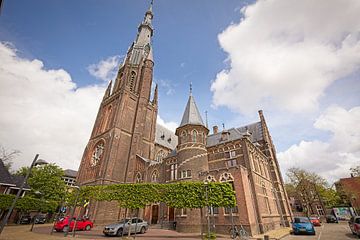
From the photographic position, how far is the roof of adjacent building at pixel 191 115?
2715 cm

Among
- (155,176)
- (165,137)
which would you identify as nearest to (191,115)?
(155,176)

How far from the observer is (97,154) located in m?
36.6

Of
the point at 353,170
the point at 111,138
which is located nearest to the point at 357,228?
the point at 353,170

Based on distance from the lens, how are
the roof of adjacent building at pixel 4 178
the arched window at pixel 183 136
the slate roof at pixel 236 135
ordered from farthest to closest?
the roof of adjacent building at pixel 4 178
the slate roof at pixel 236 135
the arched window at pixel 183 136

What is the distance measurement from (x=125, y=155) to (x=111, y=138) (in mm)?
4214

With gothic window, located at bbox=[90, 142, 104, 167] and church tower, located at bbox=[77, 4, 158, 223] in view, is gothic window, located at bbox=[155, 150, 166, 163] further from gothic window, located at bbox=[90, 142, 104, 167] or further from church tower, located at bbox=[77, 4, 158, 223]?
gothic window, located at bbox=[90, 142, 104, 167]

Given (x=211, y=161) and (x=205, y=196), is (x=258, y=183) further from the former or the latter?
(x=205, y=196)

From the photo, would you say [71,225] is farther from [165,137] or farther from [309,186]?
[309,186]

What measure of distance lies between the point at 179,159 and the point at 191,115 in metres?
6.91

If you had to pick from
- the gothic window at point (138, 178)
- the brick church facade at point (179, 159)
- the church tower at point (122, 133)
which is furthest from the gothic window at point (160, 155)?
the gothic window at point (138, 178)

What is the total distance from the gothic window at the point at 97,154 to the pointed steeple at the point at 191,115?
60.4ft

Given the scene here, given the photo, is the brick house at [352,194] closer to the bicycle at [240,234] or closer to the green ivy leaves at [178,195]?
the bicycle at [240,234]

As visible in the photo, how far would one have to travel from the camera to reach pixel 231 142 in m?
26.3

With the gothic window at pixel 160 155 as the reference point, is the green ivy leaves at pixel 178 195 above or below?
below
